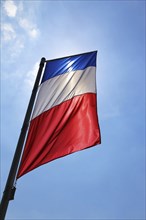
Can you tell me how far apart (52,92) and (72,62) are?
1.55m

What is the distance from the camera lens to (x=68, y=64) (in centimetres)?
905

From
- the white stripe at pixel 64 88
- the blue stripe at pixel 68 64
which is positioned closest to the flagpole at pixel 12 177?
the white stripe at pixel 64 88

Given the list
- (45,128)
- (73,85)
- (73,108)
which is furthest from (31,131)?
(73,85)

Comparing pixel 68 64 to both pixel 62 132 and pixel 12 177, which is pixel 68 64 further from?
pixel 12 177

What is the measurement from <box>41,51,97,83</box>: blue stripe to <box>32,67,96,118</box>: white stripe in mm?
175

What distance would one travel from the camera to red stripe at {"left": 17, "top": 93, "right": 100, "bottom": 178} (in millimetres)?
6791

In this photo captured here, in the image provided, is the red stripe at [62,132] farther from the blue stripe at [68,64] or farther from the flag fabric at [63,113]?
the blue stripe at [68,64]

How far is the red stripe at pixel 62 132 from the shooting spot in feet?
22.3

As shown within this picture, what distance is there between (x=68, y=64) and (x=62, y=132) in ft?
9.01

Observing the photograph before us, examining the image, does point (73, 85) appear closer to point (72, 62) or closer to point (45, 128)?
point (72, 62)

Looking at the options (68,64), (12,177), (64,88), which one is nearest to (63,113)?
(64,88)

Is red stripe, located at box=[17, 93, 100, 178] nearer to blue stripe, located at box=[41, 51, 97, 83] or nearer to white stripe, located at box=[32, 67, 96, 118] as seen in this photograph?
white stripe, located at box=[32, 67, 96, 118]

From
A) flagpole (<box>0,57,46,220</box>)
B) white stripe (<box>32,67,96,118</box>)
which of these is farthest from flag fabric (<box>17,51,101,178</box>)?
flagpole (<box>0,57,46,220</box>)

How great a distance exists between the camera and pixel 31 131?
737cm
